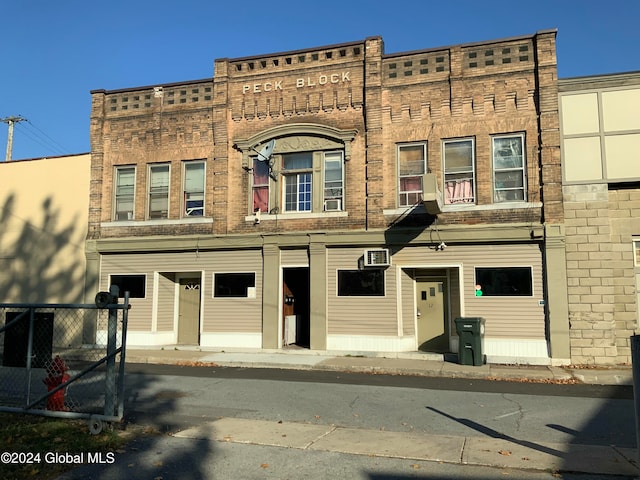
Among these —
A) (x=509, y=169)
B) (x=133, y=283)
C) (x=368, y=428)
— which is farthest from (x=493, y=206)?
(x=133, y=283)

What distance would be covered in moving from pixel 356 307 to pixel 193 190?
21.3 ft

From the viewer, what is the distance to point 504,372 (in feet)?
39.7

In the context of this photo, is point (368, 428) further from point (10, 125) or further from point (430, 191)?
point (10, 125)

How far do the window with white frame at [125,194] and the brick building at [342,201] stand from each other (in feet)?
0.16

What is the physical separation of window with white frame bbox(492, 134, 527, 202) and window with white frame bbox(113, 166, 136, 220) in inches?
452

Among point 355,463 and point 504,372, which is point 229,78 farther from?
point 355,463

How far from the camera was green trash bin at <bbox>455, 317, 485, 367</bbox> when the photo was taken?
1295 centimetres

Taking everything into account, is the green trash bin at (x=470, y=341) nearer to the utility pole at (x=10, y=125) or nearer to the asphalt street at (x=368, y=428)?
the asphalt street at (x=368, y=428)

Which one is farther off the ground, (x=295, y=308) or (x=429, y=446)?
(x=295, y=308)

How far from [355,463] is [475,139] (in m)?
11.1

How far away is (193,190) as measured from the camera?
1689cm

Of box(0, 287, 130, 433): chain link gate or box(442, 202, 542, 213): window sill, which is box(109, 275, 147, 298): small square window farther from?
box(442, 202, 542, 213): window sill

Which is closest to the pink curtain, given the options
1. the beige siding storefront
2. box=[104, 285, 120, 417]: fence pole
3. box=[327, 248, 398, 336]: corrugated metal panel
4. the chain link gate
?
the beige siding storefront

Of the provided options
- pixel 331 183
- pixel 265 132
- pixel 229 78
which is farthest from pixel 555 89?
pixel 229 78
